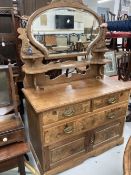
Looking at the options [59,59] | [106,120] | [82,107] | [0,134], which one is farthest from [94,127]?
[0,134]

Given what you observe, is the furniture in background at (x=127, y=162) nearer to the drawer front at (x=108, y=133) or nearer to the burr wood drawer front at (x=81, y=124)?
the burr wood drawer front at (x=81, y=124)

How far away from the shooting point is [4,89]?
139 centimetres

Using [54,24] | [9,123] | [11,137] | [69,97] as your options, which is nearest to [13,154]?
[11,137]

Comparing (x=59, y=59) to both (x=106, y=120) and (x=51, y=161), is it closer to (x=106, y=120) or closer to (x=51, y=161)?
(x=106, y=120)

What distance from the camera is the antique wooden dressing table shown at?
57.4 inches

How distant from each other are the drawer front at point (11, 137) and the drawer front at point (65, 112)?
202 mm

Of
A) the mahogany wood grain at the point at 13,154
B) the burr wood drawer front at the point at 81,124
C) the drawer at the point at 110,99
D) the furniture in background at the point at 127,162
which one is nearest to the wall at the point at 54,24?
the drawer at the point at 110,99

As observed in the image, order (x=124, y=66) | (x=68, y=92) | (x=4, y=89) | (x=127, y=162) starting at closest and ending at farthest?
(x=127, y=162)
(x=4, y=89)
(x=68, y=92)
(x=124, y=66)

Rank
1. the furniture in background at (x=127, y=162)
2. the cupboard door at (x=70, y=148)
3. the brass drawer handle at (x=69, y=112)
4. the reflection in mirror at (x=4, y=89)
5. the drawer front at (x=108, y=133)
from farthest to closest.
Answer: the drawer front at (x=108, y=133) < the cupboard door at (x=70, y=148) < the brass drawer handle at (x=69, y=112) < the reflection in mirror at (x=4, y=89) < the furniture in background at (x=127, y=162)

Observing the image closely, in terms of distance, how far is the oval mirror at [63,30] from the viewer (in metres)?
Answer: 1.58

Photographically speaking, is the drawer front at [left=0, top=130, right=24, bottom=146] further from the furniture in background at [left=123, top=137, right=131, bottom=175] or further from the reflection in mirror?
the furniture in background at [left=123, top=137, right=131, bottom=175]

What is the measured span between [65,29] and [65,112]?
0.84m

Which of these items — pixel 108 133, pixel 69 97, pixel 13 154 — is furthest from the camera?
pixel 108 133

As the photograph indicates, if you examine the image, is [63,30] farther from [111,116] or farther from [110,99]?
[111,116]
